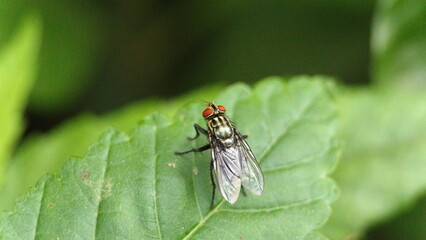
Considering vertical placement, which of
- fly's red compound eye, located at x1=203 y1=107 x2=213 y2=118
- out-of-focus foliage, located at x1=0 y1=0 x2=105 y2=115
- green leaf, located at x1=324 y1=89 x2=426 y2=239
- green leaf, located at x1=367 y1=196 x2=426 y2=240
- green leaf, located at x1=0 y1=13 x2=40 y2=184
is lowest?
green leaf, located at x1=367 y1=196 x2=426 y2=240

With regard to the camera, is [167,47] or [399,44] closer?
[399,44]

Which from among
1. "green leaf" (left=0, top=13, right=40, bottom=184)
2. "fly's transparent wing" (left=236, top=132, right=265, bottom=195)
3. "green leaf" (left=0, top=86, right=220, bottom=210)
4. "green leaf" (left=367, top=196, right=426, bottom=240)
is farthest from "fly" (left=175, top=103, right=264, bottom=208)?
"green leaf" (left=367, top=196, right=426, bottom=240)

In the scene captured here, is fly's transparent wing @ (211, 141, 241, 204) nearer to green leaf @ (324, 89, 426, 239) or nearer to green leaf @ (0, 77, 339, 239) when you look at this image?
green leaf @ (0, 77, 339, 239)

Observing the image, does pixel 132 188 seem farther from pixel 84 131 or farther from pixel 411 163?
pixel 411 163

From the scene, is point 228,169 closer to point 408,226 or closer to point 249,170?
point 249,170

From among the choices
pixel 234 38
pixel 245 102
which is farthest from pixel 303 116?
pixel 234 38

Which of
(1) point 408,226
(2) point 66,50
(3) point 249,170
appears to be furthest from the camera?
(2) point 66,50

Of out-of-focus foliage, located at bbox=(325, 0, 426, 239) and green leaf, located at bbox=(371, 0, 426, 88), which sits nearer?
out-of-focus foliage, located at bbox=(325, 0, 426, 239)

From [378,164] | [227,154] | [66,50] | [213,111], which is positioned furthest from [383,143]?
[66,50]
